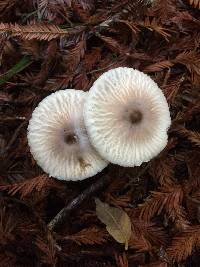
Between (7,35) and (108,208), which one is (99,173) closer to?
(108,208)

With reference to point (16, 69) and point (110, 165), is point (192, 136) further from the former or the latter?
point (16, 69)

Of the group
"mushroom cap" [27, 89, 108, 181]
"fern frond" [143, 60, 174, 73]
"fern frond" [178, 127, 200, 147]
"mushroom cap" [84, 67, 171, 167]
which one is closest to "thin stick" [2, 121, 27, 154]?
"mushroom cap" [27, 89, 108, 181]

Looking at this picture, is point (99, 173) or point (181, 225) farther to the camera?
point (99, 173)

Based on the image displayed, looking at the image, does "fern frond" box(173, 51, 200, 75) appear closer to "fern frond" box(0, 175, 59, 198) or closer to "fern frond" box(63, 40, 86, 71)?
"fern frond" box(63, 40, 86, 71)

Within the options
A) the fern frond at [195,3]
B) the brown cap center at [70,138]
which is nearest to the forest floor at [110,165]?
the fern frond at [195,3]

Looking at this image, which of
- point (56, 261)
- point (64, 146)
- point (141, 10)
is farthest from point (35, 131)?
point (141, 10)

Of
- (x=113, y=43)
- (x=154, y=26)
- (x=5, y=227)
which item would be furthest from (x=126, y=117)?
(x=5, y=227)
